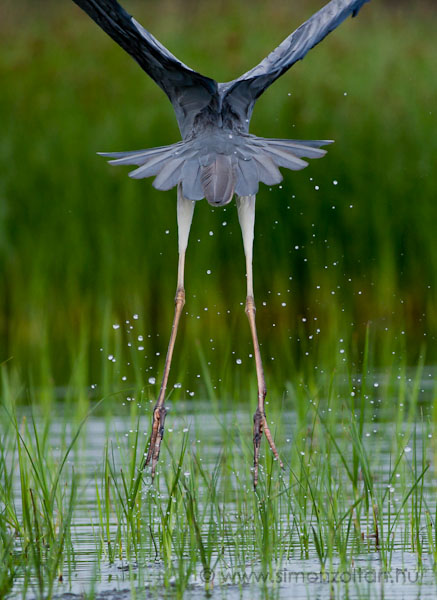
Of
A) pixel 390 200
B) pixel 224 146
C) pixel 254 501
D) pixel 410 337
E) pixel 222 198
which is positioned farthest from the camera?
pixel 390 200

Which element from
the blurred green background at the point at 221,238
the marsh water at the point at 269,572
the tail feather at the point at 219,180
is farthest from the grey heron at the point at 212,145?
the blurred green background at the point at 221,238

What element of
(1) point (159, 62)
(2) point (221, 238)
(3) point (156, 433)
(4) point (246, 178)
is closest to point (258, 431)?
(3) point (156, 433)

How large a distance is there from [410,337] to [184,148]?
3369 millimetres

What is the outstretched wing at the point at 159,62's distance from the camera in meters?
4.32

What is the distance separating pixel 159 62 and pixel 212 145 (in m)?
0.38

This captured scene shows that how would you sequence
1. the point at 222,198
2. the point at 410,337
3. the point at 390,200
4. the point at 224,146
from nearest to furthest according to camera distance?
the point at 222,198
the point at 224,146
the point at 410,337
the point at 390,200

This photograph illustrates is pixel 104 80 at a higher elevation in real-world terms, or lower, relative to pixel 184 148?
higher

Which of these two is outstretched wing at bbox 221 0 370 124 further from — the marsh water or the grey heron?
the marsh water

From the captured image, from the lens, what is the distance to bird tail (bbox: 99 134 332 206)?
13.3ft

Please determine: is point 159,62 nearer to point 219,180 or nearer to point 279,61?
point 279,61

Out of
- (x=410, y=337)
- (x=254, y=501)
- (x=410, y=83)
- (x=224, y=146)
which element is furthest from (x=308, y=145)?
(x=410, y=83)

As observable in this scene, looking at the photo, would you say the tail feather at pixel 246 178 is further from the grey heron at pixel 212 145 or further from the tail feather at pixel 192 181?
the tail feather at pixel 192 181

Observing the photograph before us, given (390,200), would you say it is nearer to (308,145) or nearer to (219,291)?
(219,291)

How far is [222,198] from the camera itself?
398 centimetres
